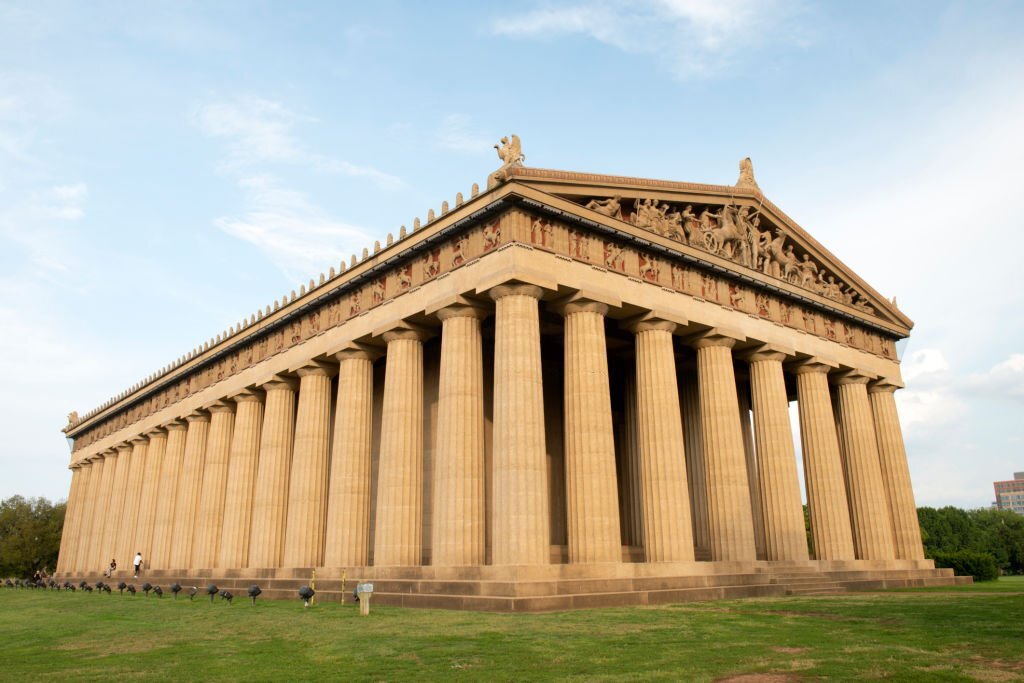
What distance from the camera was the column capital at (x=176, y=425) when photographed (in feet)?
172

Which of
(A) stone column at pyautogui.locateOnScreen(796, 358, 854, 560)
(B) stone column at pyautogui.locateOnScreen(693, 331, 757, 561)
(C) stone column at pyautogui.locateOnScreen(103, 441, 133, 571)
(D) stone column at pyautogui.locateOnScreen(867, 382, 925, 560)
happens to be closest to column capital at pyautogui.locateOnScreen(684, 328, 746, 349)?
(B) stone column at pyautogui.locateOnScreen(693, 331, 757, 561)

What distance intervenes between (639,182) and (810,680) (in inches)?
982

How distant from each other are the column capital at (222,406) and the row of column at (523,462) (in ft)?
0.45

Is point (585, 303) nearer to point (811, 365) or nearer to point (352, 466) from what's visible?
point (352, 466)

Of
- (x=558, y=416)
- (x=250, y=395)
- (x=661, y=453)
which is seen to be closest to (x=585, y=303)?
(x=661, y=453)

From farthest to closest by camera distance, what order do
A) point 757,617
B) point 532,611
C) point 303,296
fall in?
point 303,296 < point 532,611 < point 757,617

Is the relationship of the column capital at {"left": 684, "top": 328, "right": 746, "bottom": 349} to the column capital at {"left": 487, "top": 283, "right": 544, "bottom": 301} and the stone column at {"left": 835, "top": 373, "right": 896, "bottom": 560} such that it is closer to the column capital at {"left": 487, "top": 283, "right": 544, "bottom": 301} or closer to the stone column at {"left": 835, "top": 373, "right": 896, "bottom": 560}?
the column capital at {"left": 487, "top": 283, "right": 544, "bottom": 301}

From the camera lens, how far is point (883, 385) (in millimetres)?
45438

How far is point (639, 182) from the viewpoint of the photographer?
33.0 m

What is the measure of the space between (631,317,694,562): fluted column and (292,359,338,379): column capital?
623 inches

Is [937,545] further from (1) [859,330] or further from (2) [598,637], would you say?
(2) [598,637]

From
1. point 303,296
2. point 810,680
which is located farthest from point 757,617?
point 303,296

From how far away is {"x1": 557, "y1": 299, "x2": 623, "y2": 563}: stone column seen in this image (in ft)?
90.0

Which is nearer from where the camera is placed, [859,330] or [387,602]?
[387,602]
